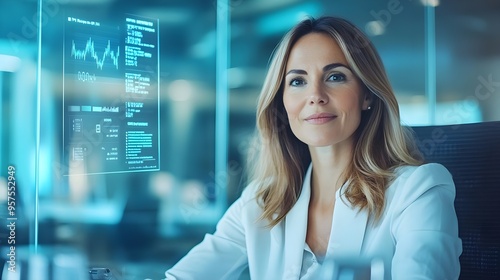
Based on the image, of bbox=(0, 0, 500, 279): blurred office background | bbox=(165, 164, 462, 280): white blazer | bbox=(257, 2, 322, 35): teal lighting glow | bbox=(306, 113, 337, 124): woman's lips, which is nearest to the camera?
bbox=(165, 164, 462, 280): white blazer

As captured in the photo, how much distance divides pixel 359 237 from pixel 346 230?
40 millimetres

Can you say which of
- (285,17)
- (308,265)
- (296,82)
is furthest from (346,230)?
(285,17)

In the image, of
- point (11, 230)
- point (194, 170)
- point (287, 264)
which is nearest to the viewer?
point (11, 230)

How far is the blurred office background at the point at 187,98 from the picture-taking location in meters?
1.32


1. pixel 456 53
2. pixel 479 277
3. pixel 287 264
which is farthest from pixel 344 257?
Result: pixel 456 53

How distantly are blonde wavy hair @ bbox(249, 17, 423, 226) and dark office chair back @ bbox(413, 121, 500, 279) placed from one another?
74mm

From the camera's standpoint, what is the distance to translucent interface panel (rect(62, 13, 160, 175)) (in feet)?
4.78

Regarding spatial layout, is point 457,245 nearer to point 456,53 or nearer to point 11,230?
point 456,53

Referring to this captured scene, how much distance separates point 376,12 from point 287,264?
0.68 metres

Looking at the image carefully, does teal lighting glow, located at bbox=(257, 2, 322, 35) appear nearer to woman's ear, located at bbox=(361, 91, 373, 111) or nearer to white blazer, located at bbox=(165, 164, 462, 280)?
woman's ear, located at bbox=(361, 91, 373, 111)

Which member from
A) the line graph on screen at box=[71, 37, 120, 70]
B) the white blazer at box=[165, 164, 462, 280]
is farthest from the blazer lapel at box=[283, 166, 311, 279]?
the line graph on screen at box=[71, 37, 120, 70]

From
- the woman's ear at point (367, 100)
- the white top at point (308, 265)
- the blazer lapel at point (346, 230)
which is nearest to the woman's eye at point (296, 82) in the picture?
the woman's ear at point (367, 100)

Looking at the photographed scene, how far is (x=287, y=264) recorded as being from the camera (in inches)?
56.9

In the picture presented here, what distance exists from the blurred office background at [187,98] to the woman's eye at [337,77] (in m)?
0.11
